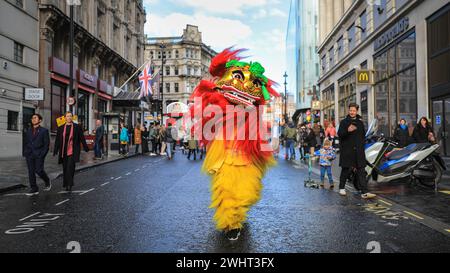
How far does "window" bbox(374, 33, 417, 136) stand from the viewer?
1858 cm

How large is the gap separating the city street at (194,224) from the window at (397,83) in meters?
12.2

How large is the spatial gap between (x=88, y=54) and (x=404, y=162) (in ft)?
90.9

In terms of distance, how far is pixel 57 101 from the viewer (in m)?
25.5

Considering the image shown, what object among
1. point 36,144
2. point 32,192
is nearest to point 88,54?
point 36,144

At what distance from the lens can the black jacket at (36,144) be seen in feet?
29.2

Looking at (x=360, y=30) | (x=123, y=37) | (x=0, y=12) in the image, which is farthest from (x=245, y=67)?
(x=123, y=37)

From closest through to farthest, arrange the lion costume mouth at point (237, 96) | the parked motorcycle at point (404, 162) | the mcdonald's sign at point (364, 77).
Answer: the lion costume mouth at point (237, 96) → the parked motorcycle at point (404, 162) → the mcdonald's sign at point (364, 77)

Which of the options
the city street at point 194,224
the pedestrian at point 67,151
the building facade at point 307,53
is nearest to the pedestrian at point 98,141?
the pedestrian at point 67,151

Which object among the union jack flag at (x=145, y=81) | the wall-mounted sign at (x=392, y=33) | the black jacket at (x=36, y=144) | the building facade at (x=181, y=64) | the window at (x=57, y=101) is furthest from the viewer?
the building facade at (x=181, y=64)

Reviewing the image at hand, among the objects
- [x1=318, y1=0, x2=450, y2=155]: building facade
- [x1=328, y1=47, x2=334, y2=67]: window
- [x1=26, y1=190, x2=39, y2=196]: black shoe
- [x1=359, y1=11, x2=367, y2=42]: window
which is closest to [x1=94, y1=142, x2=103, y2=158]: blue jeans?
[x1=26, y1=190, x2=39, y2=196]: black shoe

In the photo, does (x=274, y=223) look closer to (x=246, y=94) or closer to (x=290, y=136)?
(x=246, y=94)

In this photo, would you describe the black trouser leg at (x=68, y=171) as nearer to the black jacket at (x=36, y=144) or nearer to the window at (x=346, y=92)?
the black jacket at (x=36, y=144)

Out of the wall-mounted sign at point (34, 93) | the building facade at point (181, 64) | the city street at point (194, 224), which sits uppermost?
the building facade at point (181, 64)

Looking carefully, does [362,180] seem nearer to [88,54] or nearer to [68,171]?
[68,171]
